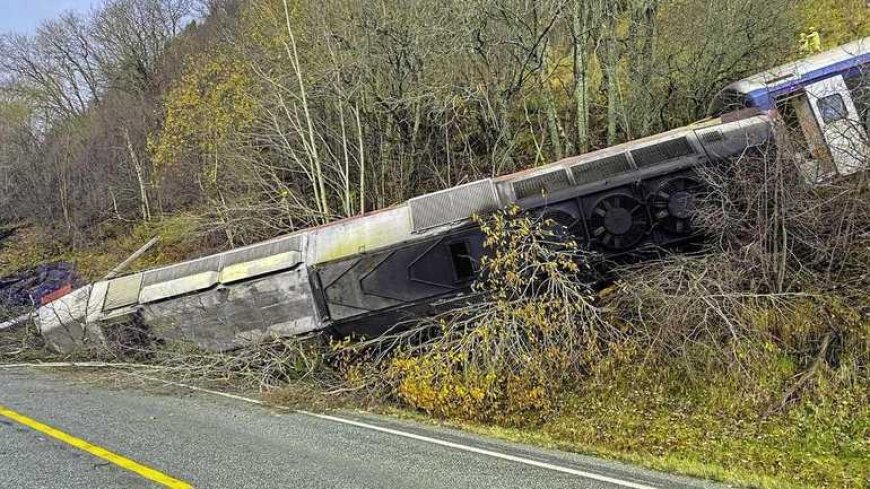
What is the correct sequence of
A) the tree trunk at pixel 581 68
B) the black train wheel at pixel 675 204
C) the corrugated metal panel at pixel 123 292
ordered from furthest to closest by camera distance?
the tree trunk at pixel 581 68 < the corrugated metal panel at pixel 123 292 < the black train wheel at pixel 675 204

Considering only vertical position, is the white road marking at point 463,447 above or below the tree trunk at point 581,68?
below

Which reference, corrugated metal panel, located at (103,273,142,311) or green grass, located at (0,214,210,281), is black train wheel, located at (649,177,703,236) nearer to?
corrugated metal panel, located at (103,273,142,311)

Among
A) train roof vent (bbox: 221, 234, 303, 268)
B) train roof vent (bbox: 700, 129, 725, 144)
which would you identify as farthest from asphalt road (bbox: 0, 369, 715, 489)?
train roof vent (bbox: 700, 129, 725, 144)

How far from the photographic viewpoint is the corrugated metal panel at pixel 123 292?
1025cm

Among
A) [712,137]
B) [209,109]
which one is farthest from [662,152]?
[209,109]

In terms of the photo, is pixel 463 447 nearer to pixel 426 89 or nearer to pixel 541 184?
pixel 541 184

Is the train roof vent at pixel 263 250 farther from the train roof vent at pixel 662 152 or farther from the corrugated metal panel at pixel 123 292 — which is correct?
the train roof vent at pixel 662 152

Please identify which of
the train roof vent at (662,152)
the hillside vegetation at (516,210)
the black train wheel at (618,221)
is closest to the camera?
the hillside vegetation at (516,210)

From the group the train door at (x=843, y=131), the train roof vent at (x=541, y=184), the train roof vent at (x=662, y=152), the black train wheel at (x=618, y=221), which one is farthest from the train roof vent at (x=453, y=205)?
the train door at (x=843, y=131)

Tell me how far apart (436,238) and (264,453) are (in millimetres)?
3883

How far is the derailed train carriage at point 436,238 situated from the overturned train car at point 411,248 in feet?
0.06

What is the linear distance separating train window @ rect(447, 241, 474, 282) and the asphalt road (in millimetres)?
2328

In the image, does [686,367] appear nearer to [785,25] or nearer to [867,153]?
[867,153]

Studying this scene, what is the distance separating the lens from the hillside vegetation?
6988 mm
